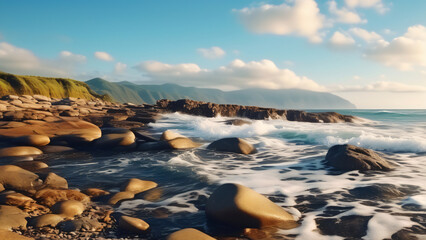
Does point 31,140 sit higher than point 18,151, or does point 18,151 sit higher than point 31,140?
point 31,140

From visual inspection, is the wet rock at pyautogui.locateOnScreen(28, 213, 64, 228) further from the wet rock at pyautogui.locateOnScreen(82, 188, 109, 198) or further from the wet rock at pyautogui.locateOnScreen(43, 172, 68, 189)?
the wet rock at pyautogui.locateOnScreen(43, 172, 68, 189)

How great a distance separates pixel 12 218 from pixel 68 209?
0.66 metres

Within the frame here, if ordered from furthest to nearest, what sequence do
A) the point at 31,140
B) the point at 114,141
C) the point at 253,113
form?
the point at 253,113
the point at 114,141
the point at 31,140

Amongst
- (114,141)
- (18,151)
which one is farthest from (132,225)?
(114,141)

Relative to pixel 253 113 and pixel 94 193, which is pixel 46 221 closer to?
pixel 94 193

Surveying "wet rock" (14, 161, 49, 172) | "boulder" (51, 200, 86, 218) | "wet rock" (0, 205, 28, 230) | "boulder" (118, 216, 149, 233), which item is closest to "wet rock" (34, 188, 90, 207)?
"boulder" (51, 200, 86, 218)

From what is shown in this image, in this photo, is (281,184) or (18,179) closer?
(18,179)

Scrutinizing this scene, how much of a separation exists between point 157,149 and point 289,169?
5242 millimetres

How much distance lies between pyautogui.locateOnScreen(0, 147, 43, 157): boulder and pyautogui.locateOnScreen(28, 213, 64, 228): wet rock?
6.06 m

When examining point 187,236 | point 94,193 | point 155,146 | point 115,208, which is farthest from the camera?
point 155,146

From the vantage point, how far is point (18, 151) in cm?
845

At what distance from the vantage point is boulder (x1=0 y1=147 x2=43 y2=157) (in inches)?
323

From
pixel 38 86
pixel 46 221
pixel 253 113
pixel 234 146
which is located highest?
pixel 38 86

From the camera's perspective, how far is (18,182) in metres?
5.08
